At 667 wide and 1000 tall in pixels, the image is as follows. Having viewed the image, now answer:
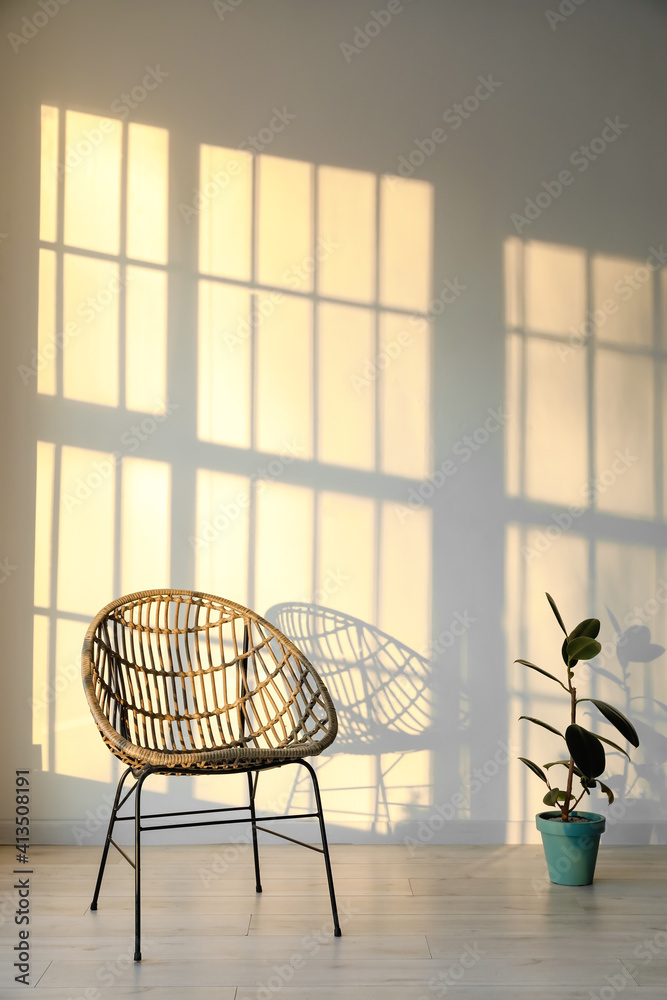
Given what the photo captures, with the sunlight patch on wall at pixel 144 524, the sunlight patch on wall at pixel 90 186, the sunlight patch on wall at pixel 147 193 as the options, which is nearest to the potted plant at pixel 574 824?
the sunlight patch on wall at pixel 144 524

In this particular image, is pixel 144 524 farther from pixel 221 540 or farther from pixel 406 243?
pixel 406 243

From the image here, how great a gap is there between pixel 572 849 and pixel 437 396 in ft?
5.04

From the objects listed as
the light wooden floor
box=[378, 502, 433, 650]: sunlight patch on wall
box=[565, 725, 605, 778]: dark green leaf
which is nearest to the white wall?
box=[378, 502, 433, 650]: sunlight patch on wall

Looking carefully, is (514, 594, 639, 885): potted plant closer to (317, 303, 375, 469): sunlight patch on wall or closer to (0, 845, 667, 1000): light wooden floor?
(0, 845, 667, 1000): light wooden floor

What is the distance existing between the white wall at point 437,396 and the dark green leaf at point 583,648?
588mm

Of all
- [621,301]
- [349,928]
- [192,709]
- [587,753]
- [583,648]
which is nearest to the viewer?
[349,928]

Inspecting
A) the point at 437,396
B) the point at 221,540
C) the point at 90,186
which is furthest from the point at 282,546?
the point at 90,186

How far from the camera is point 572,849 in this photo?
2.54m

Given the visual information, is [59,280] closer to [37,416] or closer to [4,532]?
[37,416]

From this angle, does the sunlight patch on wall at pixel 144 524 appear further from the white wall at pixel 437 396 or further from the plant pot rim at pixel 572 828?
the plant pot rim at pixel 572 828

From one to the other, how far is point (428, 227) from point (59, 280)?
132 cm

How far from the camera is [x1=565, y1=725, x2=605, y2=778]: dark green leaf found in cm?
237

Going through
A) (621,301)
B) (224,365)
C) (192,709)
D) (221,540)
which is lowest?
(192,709)

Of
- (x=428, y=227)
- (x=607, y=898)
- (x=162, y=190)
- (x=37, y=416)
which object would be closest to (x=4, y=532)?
(x=37, y=416)
